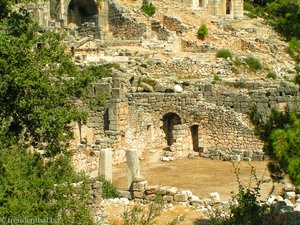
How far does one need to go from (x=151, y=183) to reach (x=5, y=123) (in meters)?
5.46

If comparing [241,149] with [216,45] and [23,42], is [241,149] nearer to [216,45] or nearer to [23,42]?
[23,42]

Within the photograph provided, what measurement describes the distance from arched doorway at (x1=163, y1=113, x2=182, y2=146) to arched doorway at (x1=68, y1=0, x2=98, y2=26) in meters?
17.8

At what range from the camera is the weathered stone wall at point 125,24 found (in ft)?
117

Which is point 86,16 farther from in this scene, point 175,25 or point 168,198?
point 168,198

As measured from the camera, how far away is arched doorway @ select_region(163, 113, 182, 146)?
70.7ft

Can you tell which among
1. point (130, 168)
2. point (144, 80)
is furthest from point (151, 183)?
point (144, 80)

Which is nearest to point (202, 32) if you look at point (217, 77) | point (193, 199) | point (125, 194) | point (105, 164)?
point (217, 77)

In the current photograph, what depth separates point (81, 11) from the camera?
127 ft

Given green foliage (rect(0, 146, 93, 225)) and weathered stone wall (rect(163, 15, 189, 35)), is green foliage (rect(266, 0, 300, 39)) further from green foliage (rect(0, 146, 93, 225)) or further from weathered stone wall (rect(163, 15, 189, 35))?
weathered stone wall (rect(163, 15, 189, 35))

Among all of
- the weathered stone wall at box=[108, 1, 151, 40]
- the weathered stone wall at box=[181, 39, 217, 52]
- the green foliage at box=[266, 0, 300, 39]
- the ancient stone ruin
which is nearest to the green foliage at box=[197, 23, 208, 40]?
the ancient stone ruin

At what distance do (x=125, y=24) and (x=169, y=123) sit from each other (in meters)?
16.0

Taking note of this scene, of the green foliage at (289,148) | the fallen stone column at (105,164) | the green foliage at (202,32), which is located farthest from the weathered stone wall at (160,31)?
the green foliage at (289,148)

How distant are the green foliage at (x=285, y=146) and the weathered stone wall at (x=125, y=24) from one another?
26.1 m

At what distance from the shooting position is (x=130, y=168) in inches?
619
